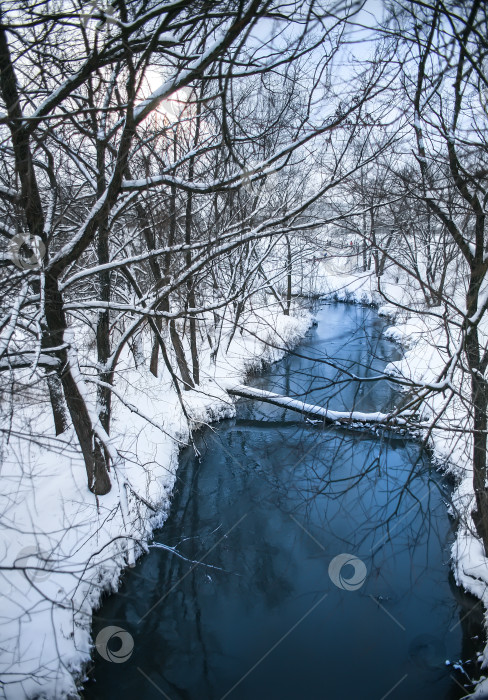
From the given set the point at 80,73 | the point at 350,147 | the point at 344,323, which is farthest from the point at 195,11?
the point at 344,323

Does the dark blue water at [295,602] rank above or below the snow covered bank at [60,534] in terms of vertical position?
below

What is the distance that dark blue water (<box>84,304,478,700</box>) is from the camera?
15.0ft

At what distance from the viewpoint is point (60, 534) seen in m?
5.03

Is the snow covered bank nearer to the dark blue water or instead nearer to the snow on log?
the dark blue water

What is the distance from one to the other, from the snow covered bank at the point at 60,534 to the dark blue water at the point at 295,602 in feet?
1.67

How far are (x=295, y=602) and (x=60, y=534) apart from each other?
10.5 ft

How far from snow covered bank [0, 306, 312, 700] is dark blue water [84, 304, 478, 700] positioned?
0.51 m

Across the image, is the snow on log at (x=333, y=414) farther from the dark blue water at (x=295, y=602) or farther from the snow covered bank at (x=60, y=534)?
the snow covered bank at (x=60, y=534)

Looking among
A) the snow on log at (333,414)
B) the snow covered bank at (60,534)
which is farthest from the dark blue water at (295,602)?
the snow covered bank at (60,534)

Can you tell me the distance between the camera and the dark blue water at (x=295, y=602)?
4.57m

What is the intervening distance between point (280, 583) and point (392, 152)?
18.3 feet

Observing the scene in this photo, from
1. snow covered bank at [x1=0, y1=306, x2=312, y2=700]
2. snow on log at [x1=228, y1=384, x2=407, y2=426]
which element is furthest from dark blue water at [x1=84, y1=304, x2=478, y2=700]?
snow covered bank at [x1=0, y1=306, x2=312, y2=700]

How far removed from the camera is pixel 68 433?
6.61 m

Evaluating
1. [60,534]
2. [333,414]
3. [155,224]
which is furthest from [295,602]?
[155,224]
